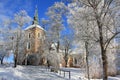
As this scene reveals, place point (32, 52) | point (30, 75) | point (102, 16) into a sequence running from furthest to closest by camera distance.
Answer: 1. point (32, 52)
2. point (30, 75)
3. point (102, 16)

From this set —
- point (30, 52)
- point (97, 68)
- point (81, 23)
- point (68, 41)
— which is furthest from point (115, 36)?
point (30, 52)

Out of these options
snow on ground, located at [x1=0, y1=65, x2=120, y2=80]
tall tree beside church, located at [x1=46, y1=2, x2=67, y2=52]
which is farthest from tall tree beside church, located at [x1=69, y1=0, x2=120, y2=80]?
tall tree beside church, located at [x1=46, y1=2, x2=67, y2=52]

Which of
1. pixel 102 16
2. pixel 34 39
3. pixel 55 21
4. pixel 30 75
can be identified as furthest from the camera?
pixel 34 39

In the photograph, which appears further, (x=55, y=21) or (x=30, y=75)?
(x=55, y=21)

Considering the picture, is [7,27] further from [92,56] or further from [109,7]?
[109,7]

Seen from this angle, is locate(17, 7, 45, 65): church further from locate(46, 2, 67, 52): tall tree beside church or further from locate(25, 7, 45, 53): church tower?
locate(46, 2, 67, 52): tall tree beside church

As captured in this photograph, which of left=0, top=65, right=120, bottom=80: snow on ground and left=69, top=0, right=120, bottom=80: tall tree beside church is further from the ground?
left=69, top=0, right=120, bottom=80: tall tree beside church

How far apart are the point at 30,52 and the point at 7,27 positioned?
2017 cm

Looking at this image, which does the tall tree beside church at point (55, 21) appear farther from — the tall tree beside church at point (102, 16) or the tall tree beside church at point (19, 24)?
the tall tree beside church at point (102, 16)

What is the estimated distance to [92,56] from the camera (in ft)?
101

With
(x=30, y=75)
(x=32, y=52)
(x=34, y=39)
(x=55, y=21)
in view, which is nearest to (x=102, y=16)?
(x=30, y=75)

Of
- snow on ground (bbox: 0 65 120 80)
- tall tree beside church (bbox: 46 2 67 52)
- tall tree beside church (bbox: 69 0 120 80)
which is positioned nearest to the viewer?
tall tree beside church (bbox: 69 0 120 80)

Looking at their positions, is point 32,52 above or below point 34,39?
below

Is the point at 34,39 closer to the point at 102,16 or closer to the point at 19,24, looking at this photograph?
the point at 19,24
